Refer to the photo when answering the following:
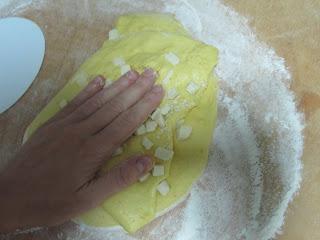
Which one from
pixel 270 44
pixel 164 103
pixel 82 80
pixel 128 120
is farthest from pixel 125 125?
pixel 270 44

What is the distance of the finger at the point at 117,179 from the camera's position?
3.16 feet

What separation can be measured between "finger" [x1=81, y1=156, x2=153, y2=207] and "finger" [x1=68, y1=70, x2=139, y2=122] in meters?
0.17

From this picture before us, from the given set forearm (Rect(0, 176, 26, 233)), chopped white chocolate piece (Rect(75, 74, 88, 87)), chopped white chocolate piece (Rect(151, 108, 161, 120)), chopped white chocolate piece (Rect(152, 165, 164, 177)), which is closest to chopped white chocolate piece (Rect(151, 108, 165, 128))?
chopped white chocolate piece (Rect(151, 108, 161, 120))

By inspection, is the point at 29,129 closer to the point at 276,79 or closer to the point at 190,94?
the point at 190,94

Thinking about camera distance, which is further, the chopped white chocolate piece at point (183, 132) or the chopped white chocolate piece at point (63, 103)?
the chopped white chocolate piece at point (63, 103)

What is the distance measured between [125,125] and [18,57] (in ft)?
1.46

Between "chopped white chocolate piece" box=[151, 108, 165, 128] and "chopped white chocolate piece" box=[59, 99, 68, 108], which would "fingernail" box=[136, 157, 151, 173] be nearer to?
"chopped white chocolate piece" box=[151, 108, 165, 128]

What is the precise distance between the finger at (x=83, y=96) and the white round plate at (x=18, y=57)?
0.62 ft

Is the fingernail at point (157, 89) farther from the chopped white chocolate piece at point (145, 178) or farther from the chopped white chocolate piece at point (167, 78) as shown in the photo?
the chopped white chocolate piece at point (145, 178)

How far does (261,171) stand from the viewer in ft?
3.39

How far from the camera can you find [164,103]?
1.06m

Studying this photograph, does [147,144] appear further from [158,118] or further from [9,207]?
[9,207]

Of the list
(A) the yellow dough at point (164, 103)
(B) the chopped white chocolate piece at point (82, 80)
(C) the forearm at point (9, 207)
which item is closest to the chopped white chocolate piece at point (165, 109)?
(A) the yellow dough at point (164, 103)

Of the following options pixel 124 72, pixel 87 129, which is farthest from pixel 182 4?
pixel 87 129
